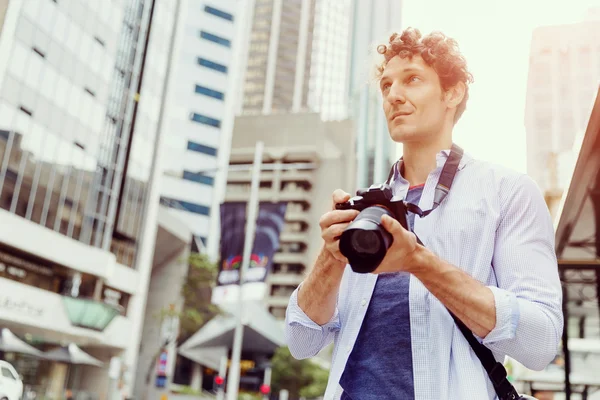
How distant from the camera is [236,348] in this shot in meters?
19.1

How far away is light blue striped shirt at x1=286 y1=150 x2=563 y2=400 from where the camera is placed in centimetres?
110

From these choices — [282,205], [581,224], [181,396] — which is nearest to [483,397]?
[581,224]

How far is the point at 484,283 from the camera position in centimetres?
124

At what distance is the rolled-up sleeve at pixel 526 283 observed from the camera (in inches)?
42.3

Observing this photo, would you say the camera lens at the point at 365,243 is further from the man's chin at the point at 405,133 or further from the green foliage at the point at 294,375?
the green foliage at the point at 294,375

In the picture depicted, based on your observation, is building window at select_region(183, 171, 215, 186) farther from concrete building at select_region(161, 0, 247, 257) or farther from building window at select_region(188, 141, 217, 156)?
building window at select_region(188, 141, 217, 156)

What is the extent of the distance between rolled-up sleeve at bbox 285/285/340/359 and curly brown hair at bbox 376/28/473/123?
2.03 ft

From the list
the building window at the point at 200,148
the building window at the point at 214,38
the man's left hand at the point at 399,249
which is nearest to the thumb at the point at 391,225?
the man's left hand at the point at 399,249

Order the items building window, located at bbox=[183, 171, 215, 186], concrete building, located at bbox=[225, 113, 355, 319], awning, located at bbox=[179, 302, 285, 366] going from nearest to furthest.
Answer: awning, located at bbox=[179, 302, 285, 366]
building window, located at bbox=[183, 171, 215, 186]
concrete building, located at bbox=[225, 113, 355, 319]

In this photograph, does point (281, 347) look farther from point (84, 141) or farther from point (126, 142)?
point (84, 141)

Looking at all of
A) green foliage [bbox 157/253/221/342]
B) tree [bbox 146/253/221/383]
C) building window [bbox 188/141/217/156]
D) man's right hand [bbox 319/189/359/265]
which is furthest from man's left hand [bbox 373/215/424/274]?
building window [bbox 188/141/217/156]

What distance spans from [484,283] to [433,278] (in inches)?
9.3

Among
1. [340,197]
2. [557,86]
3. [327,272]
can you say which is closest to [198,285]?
[557,86]

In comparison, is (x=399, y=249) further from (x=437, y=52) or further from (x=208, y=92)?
(x=208, y=92)
